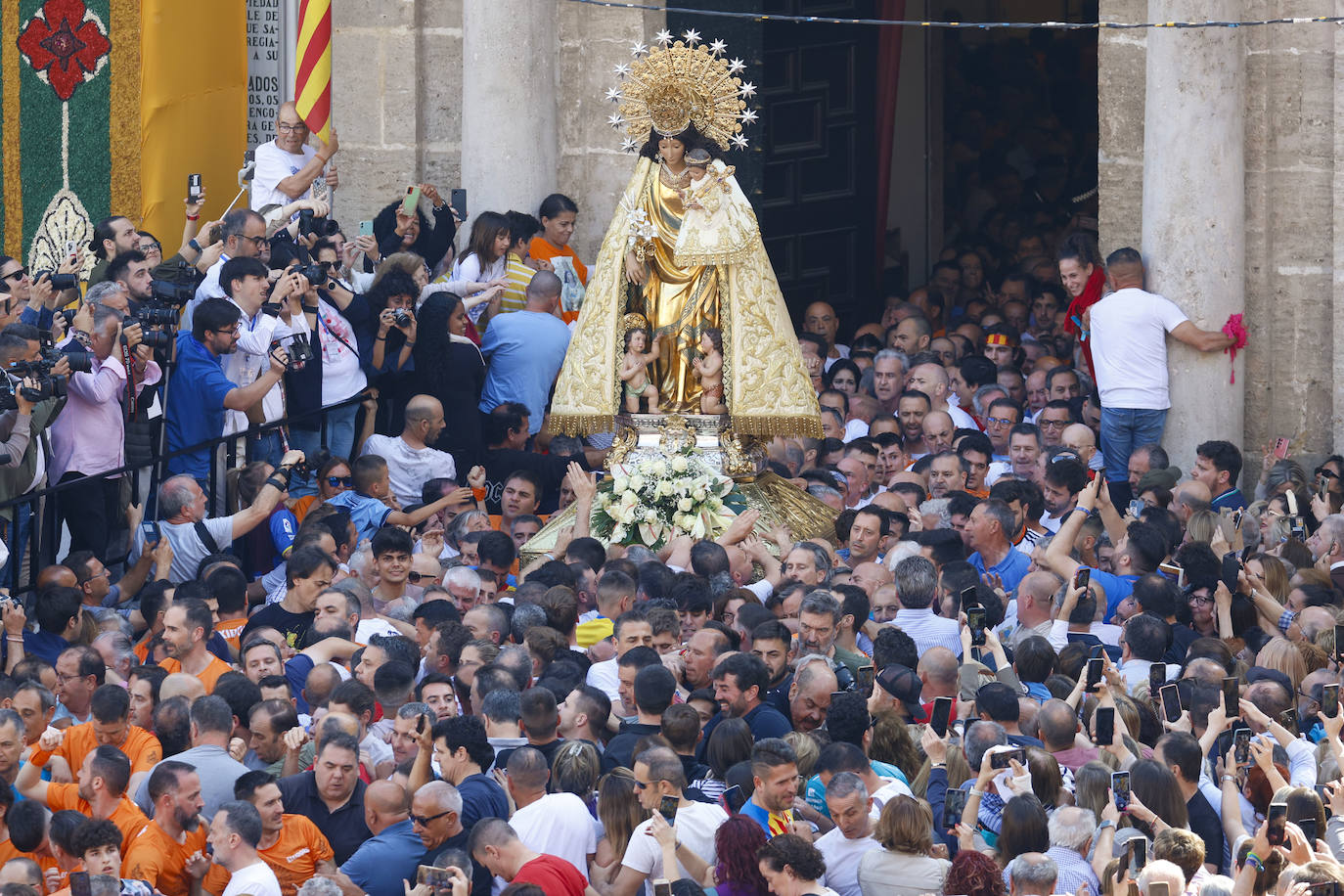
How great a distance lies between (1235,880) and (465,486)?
639 cm

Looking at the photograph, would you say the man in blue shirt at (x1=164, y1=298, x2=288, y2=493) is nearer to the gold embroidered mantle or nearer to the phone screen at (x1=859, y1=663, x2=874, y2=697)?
the gold embroidered mantle

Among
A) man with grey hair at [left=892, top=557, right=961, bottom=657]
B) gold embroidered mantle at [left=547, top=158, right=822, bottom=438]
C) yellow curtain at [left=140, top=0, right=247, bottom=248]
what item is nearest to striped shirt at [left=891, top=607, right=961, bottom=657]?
man with grey hair at [left=892, top=557, right=961, bottom=657]

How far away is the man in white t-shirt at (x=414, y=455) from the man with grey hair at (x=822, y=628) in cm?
345

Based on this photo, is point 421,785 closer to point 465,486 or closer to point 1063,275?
point 465,486

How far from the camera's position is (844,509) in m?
12.6

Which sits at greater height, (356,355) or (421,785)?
(356,355)

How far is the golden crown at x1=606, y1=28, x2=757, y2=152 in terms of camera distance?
41.6 ft

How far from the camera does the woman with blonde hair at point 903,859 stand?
24.5ft

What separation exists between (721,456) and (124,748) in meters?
4.87

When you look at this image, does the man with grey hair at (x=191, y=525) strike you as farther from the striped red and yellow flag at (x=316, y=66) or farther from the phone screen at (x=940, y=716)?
the striped red and yellow flag at (x=316, y=66)

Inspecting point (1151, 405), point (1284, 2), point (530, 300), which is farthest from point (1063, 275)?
point (530, 300)

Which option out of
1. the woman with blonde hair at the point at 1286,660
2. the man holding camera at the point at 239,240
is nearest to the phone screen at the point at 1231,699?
the woman with blonde hair at the point at 1286,660

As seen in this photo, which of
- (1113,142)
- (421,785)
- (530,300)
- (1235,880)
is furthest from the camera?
(1113,142)

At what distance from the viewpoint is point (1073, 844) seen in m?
7.71
